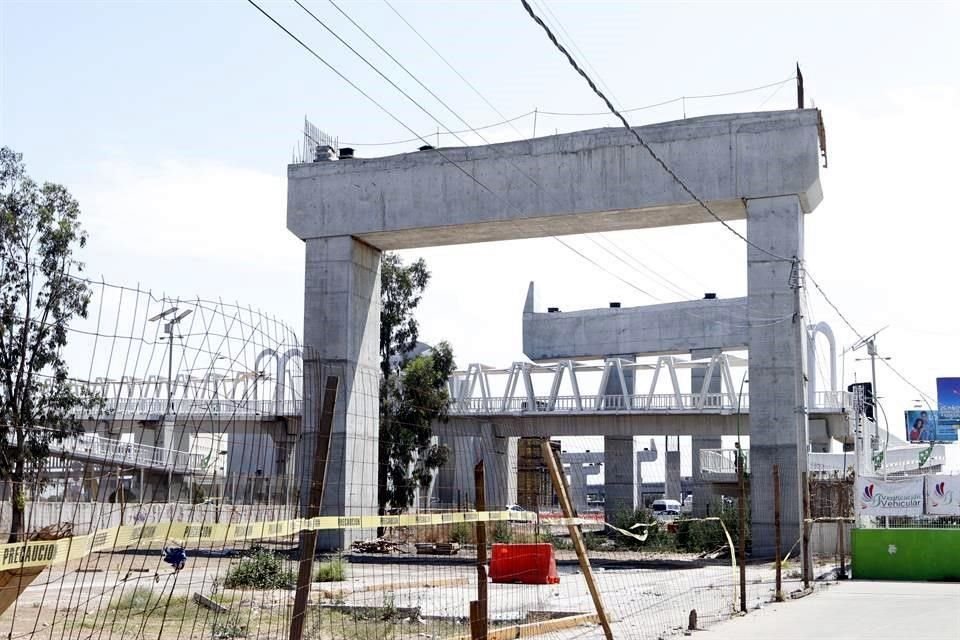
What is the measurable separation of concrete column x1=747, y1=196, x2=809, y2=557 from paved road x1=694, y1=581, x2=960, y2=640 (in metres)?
10.3

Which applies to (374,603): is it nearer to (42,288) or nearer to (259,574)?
(259,574)

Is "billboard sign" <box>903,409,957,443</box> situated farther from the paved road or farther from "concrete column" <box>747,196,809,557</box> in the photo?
the paved road

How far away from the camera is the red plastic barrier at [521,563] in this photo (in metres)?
21.8

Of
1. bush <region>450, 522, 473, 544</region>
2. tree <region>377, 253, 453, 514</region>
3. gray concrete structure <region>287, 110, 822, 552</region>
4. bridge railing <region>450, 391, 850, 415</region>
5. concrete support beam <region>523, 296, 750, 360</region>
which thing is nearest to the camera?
gray concrete structure <region>287, 110, 822, 552</region>

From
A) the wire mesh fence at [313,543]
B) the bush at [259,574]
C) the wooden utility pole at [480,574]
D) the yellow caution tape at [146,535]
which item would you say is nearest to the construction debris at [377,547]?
the wire mesh fence at [313,543]

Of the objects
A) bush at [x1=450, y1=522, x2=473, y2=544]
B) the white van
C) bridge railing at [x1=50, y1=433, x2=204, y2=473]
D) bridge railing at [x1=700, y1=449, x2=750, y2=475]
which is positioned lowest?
bush at [x1=450, y1=522, x2=473, y2=544]

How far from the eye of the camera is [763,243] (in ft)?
110

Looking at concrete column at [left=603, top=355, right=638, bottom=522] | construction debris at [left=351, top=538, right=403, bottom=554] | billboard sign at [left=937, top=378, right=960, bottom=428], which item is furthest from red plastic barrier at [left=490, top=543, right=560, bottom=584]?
billboard sign at [left=937, top=378, right=960, bottom=428]

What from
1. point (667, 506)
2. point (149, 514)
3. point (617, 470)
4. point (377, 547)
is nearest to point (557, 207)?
point (377, 547)

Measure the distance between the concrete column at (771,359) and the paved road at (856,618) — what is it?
33.9 feet

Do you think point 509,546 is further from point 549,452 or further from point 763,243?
point 763,243

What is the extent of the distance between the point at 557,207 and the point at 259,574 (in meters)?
17.1

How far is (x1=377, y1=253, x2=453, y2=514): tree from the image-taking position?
46.6 m

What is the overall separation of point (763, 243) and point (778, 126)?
3.51m
